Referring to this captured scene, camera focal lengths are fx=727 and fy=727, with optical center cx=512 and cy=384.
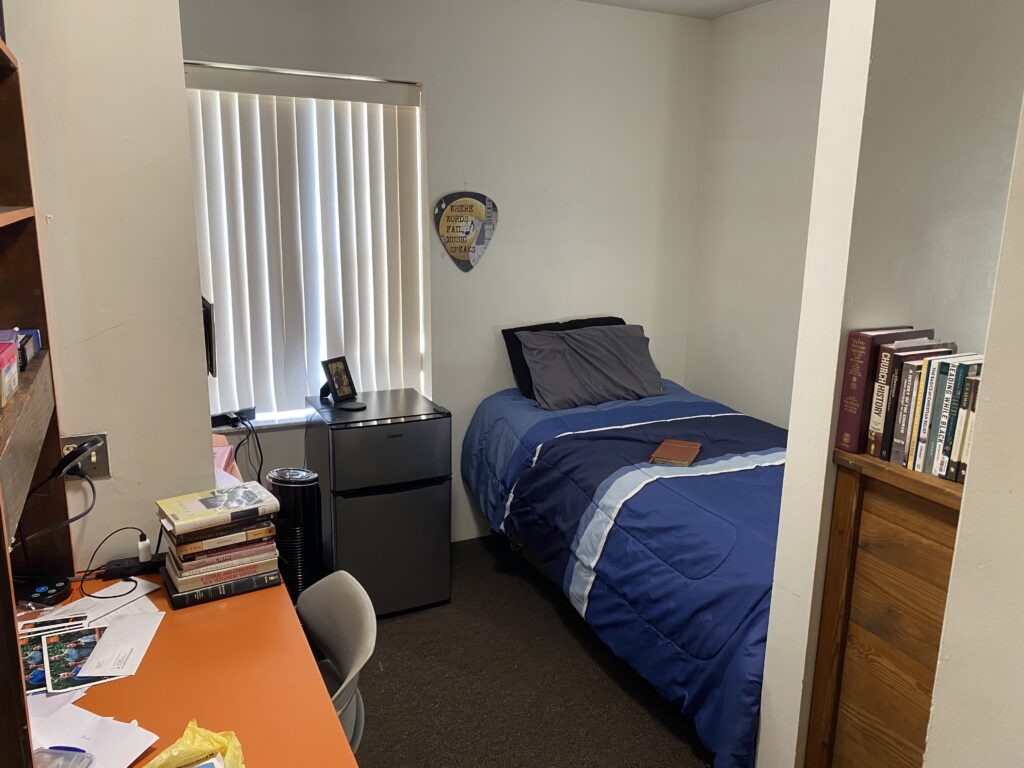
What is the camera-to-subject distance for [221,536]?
5.24 feet

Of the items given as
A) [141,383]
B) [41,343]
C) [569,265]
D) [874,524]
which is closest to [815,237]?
[874,524]

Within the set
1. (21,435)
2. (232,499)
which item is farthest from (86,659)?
(21,435)

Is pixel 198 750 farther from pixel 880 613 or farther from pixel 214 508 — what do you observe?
pixel 880 613

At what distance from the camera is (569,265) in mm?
3570

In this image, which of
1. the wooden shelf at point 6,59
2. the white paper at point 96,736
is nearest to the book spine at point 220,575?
the white paper at point 96,736

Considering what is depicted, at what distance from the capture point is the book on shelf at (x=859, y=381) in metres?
1.50

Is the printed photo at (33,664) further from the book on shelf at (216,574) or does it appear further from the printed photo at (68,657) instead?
the book on shelf at (216,574)

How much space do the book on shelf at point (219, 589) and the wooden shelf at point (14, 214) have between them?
0.80 meters

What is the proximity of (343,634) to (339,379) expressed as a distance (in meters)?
1.60

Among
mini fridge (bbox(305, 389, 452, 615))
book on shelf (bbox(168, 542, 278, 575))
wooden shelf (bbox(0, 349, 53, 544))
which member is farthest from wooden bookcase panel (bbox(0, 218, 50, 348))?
mini fridge (bbox(305, 389, 452, 615))

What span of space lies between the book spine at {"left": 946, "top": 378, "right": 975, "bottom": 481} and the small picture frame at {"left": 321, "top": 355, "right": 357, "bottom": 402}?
2240 mm

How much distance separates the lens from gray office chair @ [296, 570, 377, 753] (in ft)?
4.61

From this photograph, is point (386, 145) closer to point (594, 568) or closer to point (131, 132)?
point (131, 132)

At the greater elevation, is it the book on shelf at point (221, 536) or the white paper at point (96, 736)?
the book on shelf at point (221, 536)
